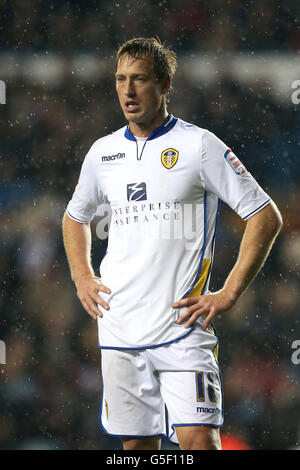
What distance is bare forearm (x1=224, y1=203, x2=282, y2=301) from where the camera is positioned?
1648 millimetres

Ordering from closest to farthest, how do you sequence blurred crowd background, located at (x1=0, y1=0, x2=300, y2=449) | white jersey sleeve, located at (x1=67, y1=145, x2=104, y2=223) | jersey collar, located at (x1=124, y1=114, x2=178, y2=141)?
jersey collar, located at (x1=124, y1=114, x2=178, y2=141) < white jersey sleeve, located at (x1=67, y1=145, x2=104, y2=223) < blurred crowd background, located at (x1=0, y1=0, x2=300, y2=449)

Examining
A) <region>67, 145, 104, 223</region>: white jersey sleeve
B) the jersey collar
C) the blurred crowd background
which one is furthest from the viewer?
the blurred crowd background

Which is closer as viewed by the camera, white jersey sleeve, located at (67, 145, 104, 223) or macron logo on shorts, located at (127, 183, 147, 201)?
macron logo on shorts, located at (127, 183, 147, 201)

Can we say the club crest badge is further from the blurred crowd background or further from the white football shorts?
the blurred crowd background

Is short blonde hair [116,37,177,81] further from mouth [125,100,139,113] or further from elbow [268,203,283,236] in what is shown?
elbow [268,203,283,236]

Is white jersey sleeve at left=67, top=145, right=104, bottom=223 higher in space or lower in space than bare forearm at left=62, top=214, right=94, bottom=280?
higher

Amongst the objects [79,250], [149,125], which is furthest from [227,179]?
[79,250]

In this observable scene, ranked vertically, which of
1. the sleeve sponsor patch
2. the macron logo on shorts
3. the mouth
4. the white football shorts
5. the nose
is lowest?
the white football shorts

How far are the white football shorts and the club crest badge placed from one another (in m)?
0.40

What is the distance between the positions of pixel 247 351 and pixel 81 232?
117cm

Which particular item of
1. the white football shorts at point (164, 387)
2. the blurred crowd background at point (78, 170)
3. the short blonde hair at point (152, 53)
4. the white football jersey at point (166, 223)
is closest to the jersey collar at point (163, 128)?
the white football jersey at point (166, 223)

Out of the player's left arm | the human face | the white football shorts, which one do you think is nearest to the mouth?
the human face

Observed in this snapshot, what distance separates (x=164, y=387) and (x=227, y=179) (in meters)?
0.54
